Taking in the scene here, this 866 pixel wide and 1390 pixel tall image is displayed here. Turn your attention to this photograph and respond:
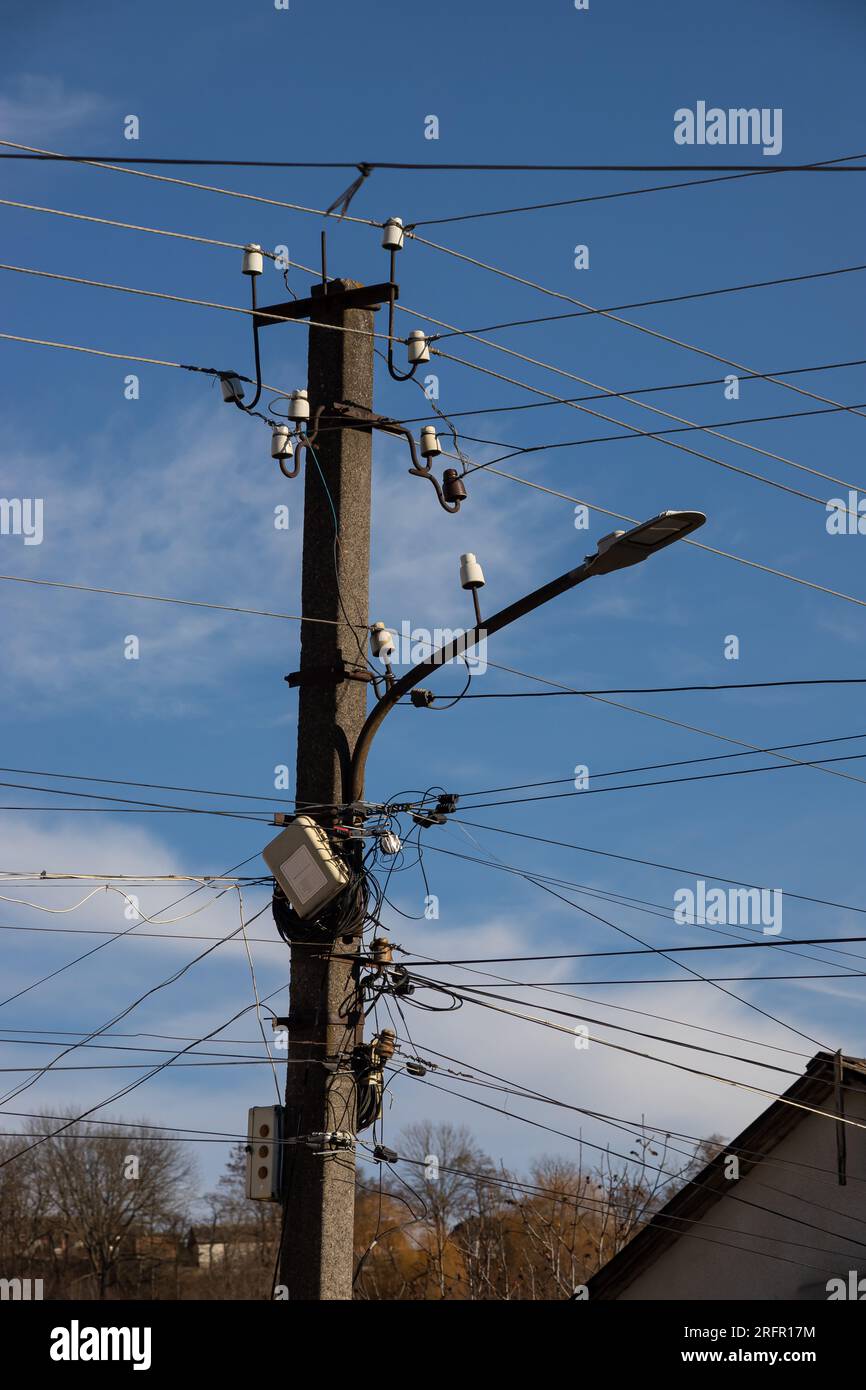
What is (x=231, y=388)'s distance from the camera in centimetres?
1377

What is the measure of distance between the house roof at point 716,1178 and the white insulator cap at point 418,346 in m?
13.6

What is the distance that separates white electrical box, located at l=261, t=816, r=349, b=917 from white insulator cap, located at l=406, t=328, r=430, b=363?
164 inches

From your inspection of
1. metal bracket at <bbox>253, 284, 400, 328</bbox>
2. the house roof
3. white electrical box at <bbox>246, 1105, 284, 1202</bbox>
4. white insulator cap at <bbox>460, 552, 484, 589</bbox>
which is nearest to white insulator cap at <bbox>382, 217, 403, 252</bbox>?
metal bracket at <bbox>253, 284, 400, 328</bbox>

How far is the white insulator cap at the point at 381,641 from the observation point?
41.0 ft

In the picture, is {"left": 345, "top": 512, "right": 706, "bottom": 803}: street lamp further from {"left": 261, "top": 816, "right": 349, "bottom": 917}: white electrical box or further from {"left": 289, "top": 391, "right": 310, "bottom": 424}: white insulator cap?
{"left": 289, "top": 391, "right": 310, "bottom": 424}: white insulator cap

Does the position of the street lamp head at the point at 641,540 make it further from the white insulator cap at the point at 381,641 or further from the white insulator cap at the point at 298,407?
the white insulator cap at the point at 298,407

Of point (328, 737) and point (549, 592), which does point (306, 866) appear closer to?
point (328, 737)

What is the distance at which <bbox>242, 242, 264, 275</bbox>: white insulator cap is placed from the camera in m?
13.9

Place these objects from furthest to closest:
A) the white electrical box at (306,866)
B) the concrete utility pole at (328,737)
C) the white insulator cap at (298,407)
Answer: the white insulator cap at (298,407) < the white electrical box at (306,866) < the concrete utility pole at (328,737)

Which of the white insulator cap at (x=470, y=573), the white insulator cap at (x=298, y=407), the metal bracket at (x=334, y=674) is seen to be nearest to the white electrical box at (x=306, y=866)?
the metal bracket at (x=334, y=674)
